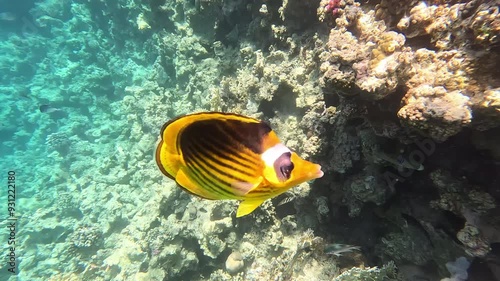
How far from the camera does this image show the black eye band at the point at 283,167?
3.21ft

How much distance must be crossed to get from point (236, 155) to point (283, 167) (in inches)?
6.5

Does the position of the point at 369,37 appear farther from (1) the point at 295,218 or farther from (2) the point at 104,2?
(2) the point at 104,2

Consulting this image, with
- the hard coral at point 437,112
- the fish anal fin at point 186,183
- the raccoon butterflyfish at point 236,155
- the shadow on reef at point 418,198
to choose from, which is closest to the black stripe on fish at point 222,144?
the raccoon butterflyfish at point 236,155

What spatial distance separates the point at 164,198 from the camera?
7.85 m

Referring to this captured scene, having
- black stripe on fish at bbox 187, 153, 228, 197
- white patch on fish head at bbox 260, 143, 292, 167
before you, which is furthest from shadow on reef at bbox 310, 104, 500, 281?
black stripe on fish at bbox 187, 153, 228, 197

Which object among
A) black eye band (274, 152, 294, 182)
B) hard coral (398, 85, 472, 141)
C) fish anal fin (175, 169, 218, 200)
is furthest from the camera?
hard coral (398, 85, 472, 141)

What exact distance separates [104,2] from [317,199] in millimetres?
17472

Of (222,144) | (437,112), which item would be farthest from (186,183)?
(437,112)

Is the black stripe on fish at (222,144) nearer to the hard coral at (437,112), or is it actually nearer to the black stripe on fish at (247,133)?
the black stripe on fish at (247,133)

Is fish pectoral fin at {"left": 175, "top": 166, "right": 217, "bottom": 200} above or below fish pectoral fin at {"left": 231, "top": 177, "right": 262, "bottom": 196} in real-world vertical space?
below

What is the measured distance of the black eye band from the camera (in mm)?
979

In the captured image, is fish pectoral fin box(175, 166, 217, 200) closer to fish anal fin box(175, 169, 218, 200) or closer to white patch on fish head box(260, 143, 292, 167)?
fish anal fin box(175, 169, 218, 200)

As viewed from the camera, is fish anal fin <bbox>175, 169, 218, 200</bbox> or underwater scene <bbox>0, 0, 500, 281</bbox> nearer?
fish anal fin <bbox>175, 169, 218, 200</bbox>

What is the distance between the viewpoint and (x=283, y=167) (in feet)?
3.22
